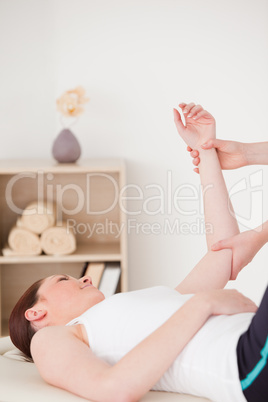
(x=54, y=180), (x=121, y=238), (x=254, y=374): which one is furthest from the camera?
(x=54, y=180)

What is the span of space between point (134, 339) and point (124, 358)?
0.41 ft

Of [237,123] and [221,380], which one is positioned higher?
[237,123]

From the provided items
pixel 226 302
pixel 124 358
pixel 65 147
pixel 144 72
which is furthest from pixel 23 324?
pixel 144 72

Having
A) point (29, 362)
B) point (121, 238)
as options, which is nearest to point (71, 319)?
point (29, 362)

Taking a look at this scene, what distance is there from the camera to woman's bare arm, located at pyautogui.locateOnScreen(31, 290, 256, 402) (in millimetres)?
1258

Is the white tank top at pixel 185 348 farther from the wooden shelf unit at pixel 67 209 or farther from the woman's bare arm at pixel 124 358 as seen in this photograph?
the wooden shelf unit at pixel 67 209

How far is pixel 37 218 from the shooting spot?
328cm

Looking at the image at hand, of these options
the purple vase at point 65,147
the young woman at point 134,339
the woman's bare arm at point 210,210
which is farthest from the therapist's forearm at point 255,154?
the purple vase at point 65,147

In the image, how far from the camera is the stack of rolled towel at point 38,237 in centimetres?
328

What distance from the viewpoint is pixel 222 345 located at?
1314 millimetres

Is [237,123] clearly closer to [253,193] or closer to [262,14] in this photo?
[253,193]

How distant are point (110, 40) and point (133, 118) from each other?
0.46 meters

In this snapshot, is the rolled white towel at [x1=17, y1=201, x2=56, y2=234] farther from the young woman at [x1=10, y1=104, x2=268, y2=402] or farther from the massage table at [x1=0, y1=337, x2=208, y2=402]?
the massage table at [x1=0, y1=337, x2=208, y2=402]

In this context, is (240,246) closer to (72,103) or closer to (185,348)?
(185,348)
